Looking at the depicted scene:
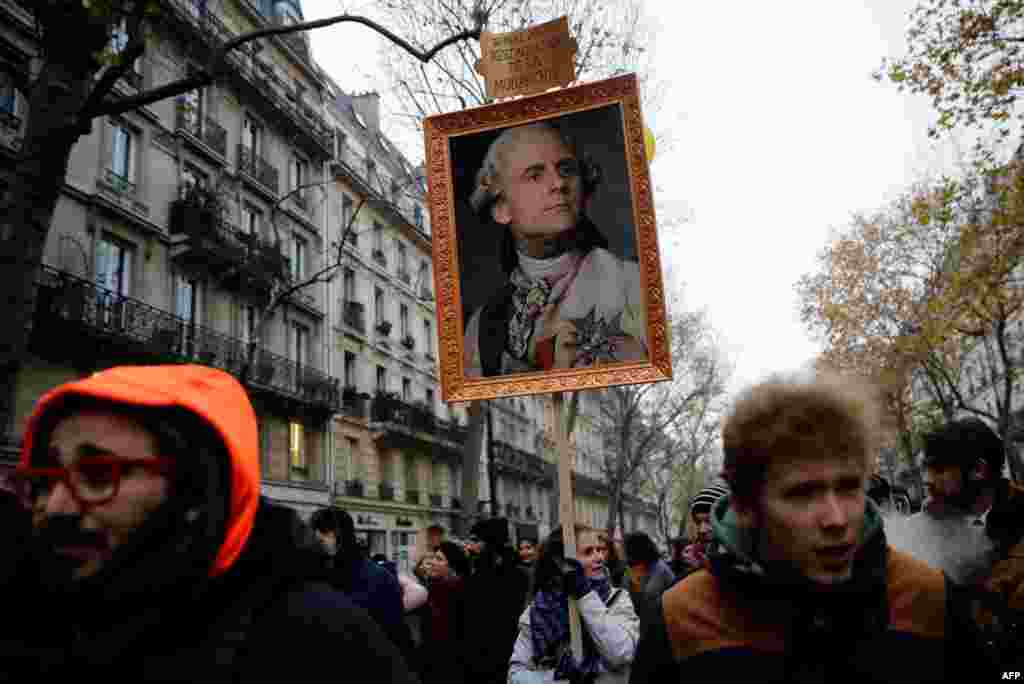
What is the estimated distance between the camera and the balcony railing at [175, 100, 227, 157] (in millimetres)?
21812

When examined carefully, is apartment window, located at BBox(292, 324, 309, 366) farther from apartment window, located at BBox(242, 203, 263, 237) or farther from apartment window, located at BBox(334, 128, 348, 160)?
apartment window, located at BBox(334, 128, 348, 160)

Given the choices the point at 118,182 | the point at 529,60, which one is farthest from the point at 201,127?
the point at 529,60

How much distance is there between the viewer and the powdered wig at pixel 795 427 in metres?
1.91

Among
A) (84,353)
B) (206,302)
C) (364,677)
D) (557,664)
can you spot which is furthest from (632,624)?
(206,302)

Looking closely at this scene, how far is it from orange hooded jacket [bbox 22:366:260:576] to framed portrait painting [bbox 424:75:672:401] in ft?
12.0

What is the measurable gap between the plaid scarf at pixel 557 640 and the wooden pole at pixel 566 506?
0.06 m

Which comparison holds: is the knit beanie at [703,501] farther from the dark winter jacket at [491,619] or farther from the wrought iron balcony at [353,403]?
the wrought iron balcony at [353,403]

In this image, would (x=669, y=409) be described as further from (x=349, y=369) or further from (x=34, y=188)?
(x=34, y=188)

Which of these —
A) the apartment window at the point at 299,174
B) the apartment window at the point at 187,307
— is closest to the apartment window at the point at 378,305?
the apartment window at the point at 299,174

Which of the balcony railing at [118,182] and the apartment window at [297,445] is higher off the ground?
the balcony railing at [118,182]

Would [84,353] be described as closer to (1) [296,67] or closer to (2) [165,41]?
(2) [165,41]

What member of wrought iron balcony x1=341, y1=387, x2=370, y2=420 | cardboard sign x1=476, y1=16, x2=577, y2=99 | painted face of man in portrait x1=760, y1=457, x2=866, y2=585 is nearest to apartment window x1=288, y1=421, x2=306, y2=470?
wrought iron balcony x1=341, y1=387, x2=370, y2=420

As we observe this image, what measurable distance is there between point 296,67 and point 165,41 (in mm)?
7969

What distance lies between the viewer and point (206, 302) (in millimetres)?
22234
